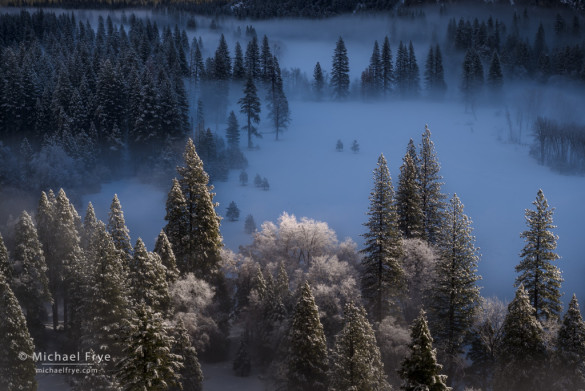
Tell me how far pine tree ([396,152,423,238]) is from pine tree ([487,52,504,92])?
73.0 metres

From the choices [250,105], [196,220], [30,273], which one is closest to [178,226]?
[196,220]

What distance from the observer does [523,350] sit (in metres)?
38.3

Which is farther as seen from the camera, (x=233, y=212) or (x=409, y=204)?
(x=233, y=212)

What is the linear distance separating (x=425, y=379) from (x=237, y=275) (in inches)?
1448

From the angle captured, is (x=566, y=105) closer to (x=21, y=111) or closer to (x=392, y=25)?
(x=392, y=25)

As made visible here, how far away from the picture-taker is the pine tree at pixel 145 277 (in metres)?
42.4

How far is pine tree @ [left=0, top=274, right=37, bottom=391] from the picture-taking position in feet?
119

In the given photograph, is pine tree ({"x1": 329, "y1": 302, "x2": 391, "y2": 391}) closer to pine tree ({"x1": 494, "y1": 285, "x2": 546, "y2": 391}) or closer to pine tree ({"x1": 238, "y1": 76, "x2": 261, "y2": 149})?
pine tree ({"x1": 494, "y1": 285, "x2": 546, "y2": 391})

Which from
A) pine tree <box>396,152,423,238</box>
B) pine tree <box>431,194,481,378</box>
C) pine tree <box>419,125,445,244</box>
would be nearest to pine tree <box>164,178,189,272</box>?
pine tree <box>396,152,423,238</box>

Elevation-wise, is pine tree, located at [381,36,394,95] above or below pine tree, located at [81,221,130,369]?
above

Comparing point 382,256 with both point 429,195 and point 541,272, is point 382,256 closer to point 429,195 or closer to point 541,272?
point 541,272

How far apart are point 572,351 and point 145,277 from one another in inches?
1278

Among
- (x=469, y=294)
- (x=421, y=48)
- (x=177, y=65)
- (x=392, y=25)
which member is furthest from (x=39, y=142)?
(x=392, y=25)

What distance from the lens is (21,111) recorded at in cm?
9000
